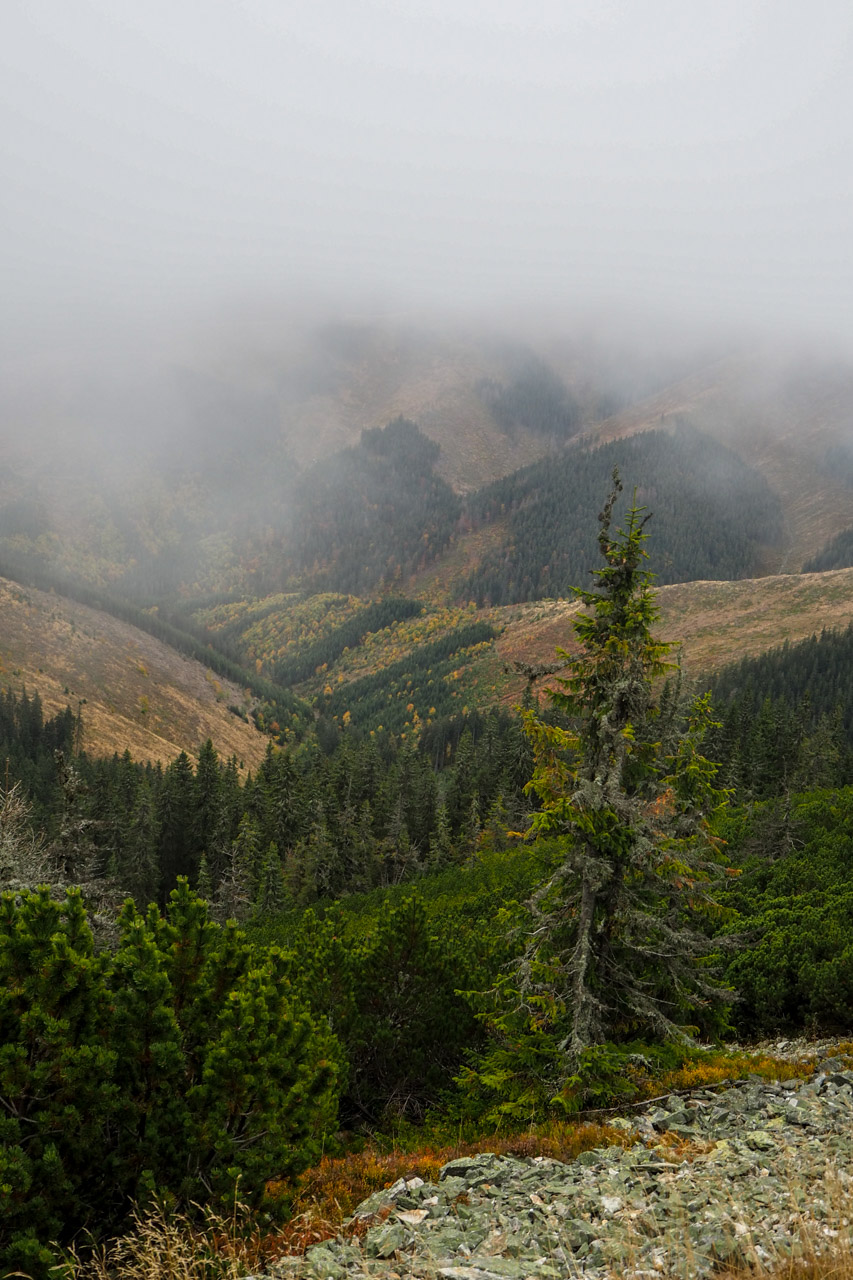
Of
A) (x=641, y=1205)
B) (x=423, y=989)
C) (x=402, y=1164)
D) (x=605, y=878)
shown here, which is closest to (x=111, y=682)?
(x=423, y=989)

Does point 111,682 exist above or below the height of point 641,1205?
above

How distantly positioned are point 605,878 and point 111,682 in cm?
15349

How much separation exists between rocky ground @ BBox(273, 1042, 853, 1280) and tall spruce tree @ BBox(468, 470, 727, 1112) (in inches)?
81.5

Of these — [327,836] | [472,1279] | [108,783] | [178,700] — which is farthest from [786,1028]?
[178,700]

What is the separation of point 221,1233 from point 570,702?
8.44 metres

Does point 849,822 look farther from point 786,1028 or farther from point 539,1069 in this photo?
point 539,1069

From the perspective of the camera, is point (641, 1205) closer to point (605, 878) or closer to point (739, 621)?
point (605, 878)

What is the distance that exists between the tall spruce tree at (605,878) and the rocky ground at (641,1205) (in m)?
2.07

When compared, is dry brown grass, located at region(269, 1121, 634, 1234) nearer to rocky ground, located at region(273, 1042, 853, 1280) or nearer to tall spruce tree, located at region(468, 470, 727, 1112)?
rocky ground, located at region(273, 1042, 853, 1280)

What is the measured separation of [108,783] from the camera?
232 ft

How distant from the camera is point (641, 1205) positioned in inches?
221

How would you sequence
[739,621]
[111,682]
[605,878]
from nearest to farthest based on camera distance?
[605,878] < [111,682] < [739,621]

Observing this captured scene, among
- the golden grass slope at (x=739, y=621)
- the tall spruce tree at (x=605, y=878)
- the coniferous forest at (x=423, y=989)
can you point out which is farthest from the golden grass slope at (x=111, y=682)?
the tall spruce tree at (x=605, y=878)

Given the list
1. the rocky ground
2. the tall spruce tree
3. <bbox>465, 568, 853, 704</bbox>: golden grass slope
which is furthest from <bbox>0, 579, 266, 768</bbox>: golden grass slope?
the rocky ground
